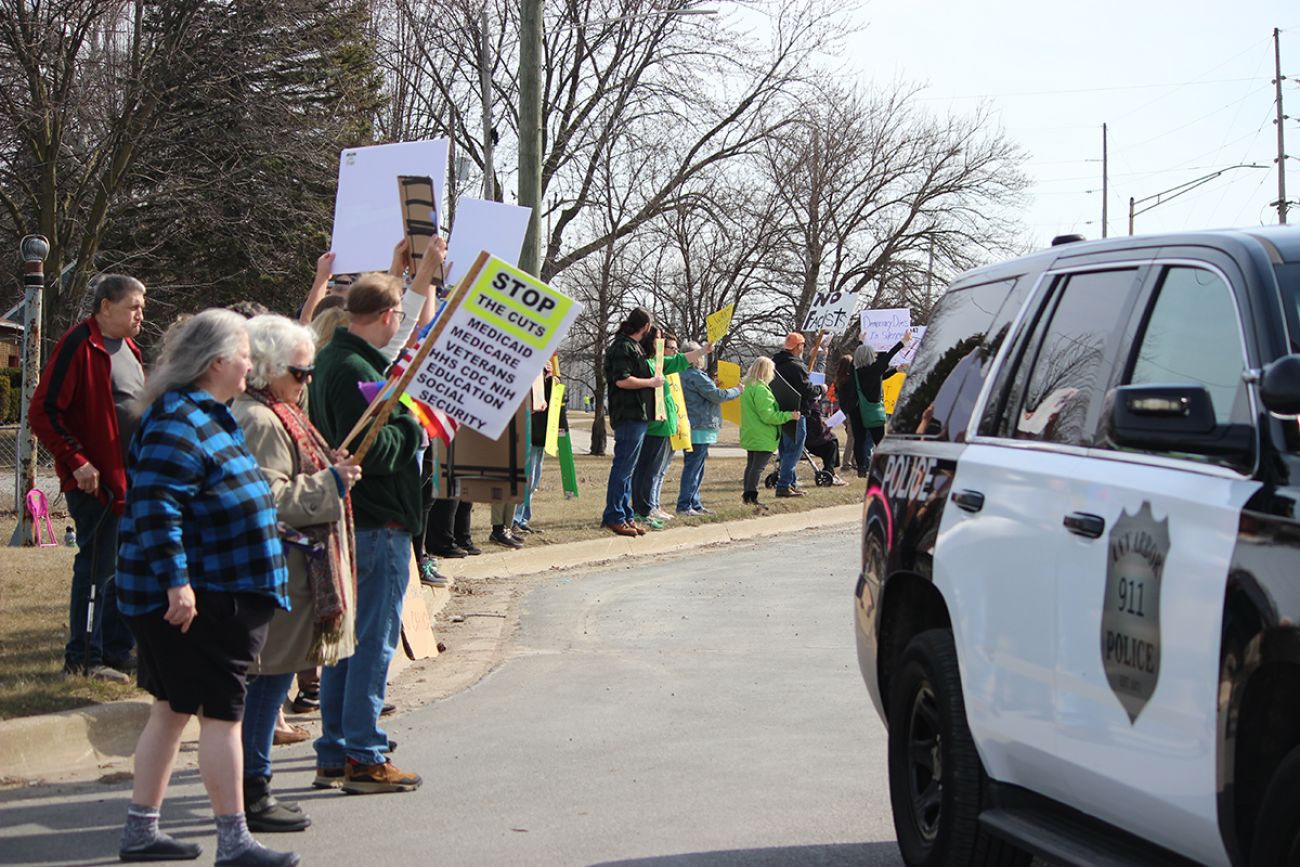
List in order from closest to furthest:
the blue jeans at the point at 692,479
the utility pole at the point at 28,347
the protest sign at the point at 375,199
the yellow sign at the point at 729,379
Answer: the protest sign at the point at 375,199 → the utility pole at the point at 28,347 → the blue jeans at the point at 692,479 → the yellow sign at the point at 729,379

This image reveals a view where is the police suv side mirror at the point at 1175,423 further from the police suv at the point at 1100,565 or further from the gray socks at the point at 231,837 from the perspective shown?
the gray socks at the point at 231,837

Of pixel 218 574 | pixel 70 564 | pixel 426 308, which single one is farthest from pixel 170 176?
pixel 218 574

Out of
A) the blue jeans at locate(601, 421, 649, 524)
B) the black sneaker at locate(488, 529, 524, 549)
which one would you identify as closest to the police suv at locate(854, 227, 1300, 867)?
the black sneaker at locate(488, 529, 524, 549)

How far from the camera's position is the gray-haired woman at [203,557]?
5.01 meters

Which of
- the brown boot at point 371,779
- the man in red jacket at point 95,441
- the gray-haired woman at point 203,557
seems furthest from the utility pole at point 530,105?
the gray-haired woman at point 203,557

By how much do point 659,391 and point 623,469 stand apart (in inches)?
36.1

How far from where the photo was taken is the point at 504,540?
45.1ft

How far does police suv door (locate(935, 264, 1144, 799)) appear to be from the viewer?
13.9 ft

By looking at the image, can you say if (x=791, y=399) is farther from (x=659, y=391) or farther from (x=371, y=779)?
(x=371, y=779)

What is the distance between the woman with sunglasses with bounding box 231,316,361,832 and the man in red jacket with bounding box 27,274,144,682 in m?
2.08

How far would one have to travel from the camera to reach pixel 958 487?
189 inches

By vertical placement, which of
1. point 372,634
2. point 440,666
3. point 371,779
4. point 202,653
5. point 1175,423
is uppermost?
point 1175,423

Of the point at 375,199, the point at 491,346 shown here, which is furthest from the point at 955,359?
the point at 375,199

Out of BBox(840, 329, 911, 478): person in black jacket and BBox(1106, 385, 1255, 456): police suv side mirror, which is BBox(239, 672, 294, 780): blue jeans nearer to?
BBox(1106, 385, 1255, 456): police suv side mirror
